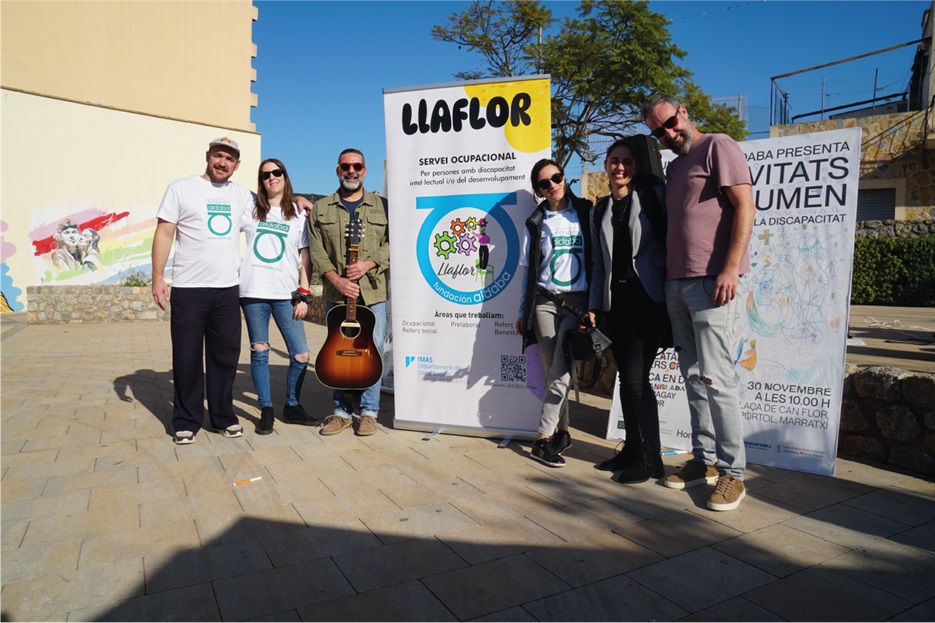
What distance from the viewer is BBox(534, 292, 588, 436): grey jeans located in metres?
3.81

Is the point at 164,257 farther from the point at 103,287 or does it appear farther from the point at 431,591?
the point at 103,287

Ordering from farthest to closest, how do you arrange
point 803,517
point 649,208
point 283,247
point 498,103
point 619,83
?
1. point 619,83
2. point 283,247
3. point 498,103
4. point 649,208
5. point 803,517

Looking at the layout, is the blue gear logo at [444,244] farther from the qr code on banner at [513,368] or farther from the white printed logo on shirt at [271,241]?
the white printed logo on shirt at [271,241]

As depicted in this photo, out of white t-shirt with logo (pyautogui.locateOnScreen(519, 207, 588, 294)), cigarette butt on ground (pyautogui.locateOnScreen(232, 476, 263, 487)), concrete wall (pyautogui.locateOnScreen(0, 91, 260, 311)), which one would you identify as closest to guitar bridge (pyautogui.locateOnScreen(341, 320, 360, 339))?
cigarette butt on ground (pyautogui.locateOnScreen(232, 476, 263, 487))

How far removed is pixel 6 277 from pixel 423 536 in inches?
712

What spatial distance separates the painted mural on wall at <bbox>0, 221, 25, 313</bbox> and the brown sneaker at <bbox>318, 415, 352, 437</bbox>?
15.8 meters

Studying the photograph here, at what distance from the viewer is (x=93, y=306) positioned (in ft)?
41.8

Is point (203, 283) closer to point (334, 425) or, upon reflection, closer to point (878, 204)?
point (334, 425)

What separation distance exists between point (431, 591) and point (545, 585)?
44 centimetres

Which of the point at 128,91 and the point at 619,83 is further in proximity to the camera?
the point at 128,91

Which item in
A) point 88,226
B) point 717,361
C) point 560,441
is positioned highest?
point 88,226

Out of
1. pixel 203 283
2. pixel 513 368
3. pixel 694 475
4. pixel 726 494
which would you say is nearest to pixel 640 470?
pixel 694 475

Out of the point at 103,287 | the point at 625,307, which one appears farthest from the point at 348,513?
the point at 103,287

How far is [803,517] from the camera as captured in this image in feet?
9.75
